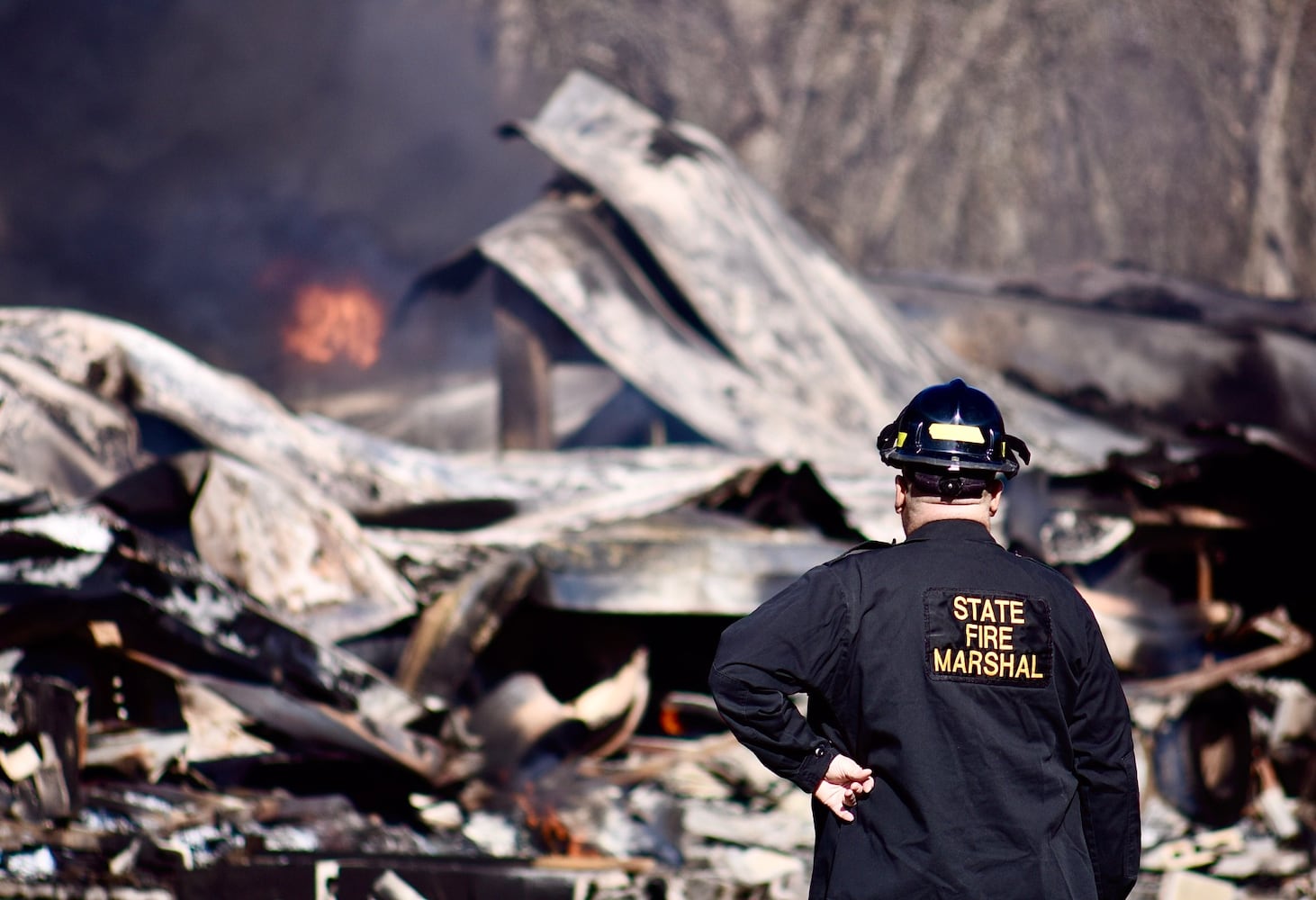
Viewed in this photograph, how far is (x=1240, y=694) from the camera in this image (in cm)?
438

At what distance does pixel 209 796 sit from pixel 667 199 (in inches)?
205

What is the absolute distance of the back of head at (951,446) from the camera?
146cm

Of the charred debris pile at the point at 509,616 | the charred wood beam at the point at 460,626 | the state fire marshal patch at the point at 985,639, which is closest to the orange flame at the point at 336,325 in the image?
the charred debris pile at the point at 509,616

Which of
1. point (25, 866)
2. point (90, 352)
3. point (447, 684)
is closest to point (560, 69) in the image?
point (90, 352)

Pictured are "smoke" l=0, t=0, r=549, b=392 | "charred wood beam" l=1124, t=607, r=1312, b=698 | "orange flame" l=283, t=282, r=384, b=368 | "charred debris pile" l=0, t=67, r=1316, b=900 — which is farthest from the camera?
"orange flame" l=283, t=282, r=384, b=368

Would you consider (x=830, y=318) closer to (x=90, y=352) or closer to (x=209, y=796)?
(x=90, y=352)

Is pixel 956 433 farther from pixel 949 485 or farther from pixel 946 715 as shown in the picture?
pixel 946 715

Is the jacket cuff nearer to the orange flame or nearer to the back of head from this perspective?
the back of head

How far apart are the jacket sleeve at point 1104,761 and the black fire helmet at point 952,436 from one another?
0.24 metres

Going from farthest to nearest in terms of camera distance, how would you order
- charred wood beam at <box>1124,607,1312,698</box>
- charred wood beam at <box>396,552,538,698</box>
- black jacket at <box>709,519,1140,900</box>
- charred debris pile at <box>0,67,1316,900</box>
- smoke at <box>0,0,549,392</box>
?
smoke at <box>0,0,549,392</box>
charred wood beam at <box>1124,607,1312,698</box>
charred wood beam at <box>396,552,538,698</box>
charred debris pile at <box>0,67,1316,900</box>
black jacket at <box>709,519,1140,900</box>

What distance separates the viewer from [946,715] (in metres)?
1.40

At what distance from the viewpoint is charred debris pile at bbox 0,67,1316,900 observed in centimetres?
309

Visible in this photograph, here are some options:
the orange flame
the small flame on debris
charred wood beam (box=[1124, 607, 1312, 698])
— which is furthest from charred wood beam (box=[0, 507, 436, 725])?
the orange flame

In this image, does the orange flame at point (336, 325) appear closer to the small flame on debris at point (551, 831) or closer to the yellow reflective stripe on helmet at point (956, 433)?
the small flame on debris at point (551, 831)
